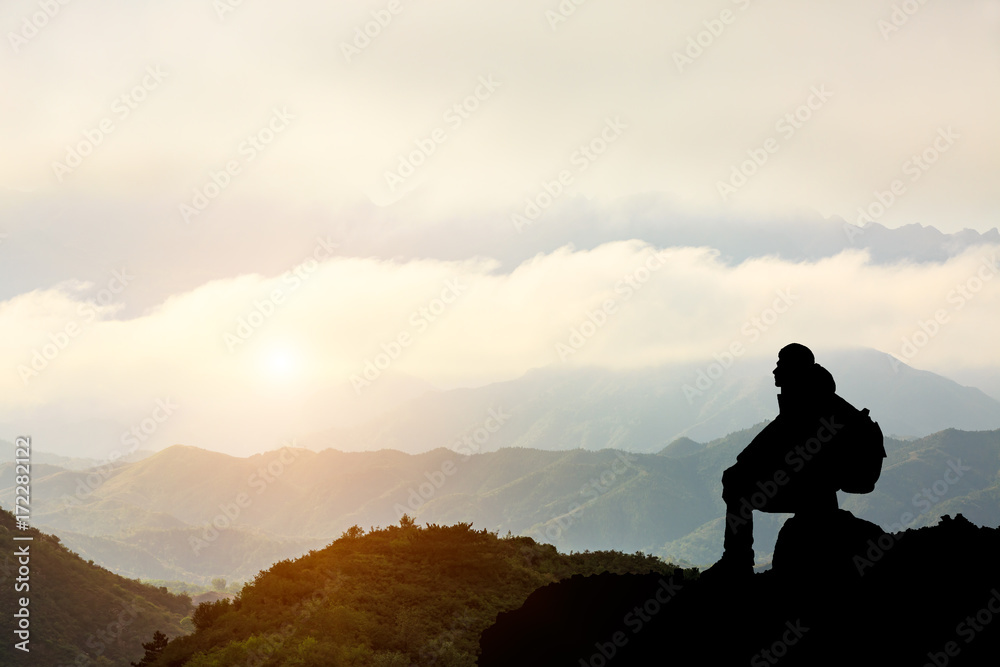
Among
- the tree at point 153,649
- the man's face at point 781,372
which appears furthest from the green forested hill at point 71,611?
the man's face at point 781,372

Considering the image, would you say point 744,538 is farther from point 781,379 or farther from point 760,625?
point 781,379

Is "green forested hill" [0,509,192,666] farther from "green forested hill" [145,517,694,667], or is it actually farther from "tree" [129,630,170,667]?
"green forested hill" [145,517,694,667]

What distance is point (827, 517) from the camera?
9141 millimetres

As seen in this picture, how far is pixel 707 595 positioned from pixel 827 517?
207 centimetres

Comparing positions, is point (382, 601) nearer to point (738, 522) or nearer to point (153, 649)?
point (153, 649)

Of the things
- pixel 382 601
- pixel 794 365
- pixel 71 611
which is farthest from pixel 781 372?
pixel 71 611

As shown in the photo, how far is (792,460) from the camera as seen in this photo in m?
9.19

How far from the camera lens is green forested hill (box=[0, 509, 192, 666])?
152ft

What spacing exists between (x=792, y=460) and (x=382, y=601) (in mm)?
15737

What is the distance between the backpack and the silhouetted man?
99 millimetres

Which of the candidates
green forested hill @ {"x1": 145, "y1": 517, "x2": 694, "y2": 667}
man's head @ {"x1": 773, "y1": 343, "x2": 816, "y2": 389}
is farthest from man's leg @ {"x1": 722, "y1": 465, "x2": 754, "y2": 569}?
green forested hill @ {"x1": 145, "y1": 517, "x2": 694, "y2": 667}

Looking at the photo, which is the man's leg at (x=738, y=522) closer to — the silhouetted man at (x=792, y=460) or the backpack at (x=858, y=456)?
the silhouetted man at (x=792, y=460)

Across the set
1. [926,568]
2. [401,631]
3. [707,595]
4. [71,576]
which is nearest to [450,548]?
[401,631]

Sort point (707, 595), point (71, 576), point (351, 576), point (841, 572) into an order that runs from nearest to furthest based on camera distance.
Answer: point (841, 572)
point (707, 595)
point (351, 576)
point (71, 576)
